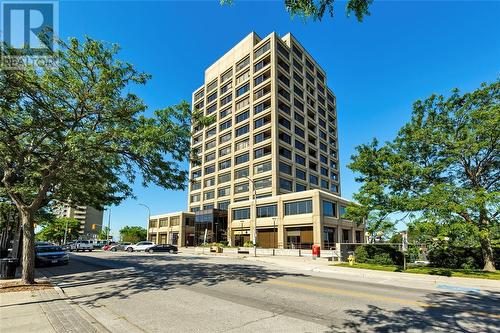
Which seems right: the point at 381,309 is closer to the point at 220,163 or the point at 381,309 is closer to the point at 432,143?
the point at 432,143

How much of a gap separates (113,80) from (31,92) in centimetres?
273

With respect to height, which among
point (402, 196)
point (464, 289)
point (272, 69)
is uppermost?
point (272, 69)

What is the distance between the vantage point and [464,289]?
11859 millimetres

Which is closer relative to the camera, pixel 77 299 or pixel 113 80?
pixel 77 299

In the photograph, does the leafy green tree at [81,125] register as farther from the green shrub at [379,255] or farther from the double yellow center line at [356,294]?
the green shrub at [379,255]

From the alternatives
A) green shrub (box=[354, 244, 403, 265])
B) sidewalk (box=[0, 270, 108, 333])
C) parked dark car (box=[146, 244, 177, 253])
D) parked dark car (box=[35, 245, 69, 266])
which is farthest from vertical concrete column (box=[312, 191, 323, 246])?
sidewalk (box=[0, 270, 108, 333])

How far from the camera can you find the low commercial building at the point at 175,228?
66.5 m

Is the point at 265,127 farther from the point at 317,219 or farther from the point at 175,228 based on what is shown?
the point at 175,228

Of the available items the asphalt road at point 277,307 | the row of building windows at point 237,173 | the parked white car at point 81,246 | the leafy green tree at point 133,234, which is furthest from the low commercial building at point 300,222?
the leafy green tree at point 133,234

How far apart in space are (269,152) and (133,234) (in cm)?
6165

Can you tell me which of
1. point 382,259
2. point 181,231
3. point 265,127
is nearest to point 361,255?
point 382,259

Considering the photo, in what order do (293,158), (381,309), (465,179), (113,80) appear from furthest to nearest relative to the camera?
1. (293,158)
2. (465,179)
3. (113,80)
4. (381,309)

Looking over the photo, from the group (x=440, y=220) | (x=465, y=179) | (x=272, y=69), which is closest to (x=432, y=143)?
(x=465, y=179)

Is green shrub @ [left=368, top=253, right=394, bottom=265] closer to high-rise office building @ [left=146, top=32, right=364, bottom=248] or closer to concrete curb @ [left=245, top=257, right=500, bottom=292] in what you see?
concrete curb @ [left=245, top=257, right=500, bottom=292]
